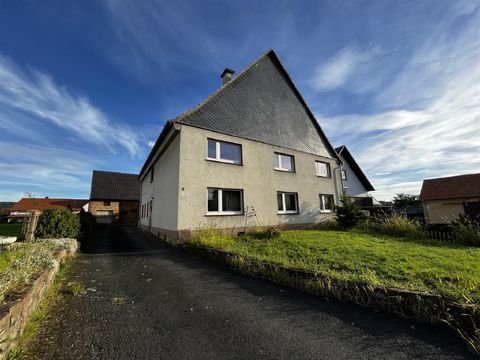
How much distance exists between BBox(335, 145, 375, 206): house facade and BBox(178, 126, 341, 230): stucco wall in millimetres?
9684

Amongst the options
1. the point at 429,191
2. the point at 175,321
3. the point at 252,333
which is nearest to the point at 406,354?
the point at 252,333

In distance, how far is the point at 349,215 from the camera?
12758mm

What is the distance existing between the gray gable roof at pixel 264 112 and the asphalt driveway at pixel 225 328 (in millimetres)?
7517

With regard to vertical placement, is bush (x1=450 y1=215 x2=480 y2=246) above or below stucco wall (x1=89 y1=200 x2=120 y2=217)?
below

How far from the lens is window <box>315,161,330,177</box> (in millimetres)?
15921

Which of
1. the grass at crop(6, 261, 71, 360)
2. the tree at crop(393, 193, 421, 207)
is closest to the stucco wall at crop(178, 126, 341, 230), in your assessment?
the grass at crop(6, 261, 71, 360)

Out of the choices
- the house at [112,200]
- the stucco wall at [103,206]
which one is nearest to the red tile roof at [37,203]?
the house at [112,200]

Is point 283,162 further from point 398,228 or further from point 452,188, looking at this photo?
point 452,188

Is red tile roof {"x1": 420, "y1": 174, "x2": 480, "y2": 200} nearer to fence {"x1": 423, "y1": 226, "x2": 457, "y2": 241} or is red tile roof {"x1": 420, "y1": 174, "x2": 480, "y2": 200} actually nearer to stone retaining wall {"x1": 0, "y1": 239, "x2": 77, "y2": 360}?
fence {"x1": 423, "y1": 226, "x2": 457, "y2": 241}

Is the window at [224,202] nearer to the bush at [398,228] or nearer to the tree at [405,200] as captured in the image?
the bush at [398,228]

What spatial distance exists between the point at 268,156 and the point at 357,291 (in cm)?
959

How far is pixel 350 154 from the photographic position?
79.4ft

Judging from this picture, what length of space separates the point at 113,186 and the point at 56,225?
25.2 m

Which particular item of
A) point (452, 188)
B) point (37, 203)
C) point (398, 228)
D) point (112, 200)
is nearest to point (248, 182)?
point (398, 228)
